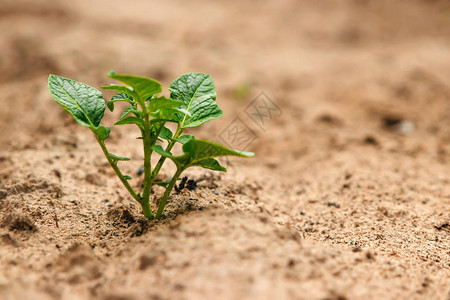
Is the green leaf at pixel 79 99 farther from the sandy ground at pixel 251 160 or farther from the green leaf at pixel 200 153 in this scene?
the sandy ground at pixel 251 160

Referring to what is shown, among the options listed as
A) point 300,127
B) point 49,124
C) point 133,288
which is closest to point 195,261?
point 133,288

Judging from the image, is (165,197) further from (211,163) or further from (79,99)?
(79,99)

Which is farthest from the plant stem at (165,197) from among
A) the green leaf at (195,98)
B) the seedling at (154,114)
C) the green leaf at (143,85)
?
the green leaf at (143,85)

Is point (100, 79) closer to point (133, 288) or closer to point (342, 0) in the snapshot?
point (133, 288)

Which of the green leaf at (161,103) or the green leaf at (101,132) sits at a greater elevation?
the green leaf at (161,103)

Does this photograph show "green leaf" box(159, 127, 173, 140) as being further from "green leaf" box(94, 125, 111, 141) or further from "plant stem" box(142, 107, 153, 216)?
"green leaf" box(94, 125, 111, 141)

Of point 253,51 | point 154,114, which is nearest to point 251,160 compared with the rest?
point 154,114
